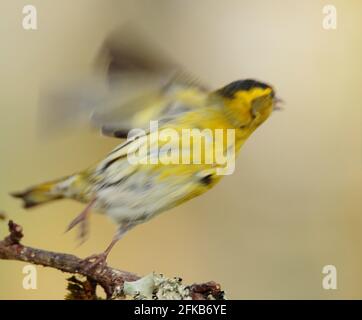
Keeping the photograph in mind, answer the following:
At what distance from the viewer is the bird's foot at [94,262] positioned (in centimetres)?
152

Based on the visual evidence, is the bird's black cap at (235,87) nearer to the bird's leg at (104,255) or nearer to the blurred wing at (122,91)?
the blurred wing at (122,91)

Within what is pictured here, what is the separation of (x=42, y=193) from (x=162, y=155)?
1.09 feet

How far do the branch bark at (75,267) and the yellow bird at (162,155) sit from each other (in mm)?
31

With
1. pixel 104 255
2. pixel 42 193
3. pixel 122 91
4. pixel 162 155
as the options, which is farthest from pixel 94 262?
pixel 122 91

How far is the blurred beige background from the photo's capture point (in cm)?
153

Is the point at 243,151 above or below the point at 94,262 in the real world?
above

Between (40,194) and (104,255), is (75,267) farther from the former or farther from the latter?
(40,194)

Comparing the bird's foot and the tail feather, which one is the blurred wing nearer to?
the tail feather

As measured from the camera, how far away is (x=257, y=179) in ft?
5.09

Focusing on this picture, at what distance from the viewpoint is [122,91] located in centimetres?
154

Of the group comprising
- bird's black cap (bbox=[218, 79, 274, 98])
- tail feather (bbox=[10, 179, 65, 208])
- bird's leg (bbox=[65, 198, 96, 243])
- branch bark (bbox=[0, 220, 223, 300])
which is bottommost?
branch bark (bbox=[0, 220, 223, 300])

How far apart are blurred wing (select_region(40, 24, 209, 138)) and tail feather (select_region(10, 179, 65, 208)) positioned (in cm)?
15

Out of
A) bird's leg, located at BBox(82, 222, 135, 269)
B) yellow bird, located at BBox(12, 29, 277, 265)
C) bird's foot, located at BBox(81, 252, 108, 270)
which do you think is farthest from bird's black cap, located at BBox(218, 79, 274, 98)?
bird's foot, located at BBox(81, 252, 108, 270)

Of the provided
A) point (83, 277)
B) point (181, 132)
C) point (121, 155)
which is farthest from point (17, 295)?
point (181, 132)
